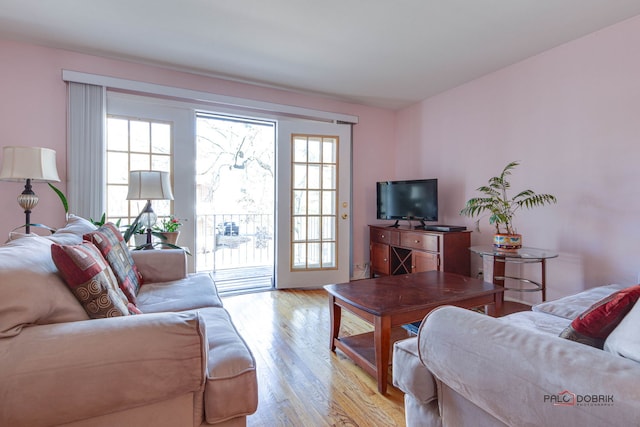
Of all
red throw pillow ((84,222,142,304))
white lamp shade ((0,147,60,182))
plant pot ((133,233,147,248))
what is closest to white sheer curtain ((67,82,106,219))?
plant pot ((133,233,147,248))

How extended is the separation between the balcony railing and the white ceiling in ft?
8.69

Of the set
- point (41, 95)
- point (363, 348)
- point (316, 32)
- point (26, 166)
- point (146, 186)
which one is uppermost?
point (316, 32)

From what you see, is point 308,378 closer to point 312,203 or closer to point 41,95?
point 312,203

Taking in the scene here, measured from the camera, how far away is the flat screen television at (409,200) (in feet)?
11.1

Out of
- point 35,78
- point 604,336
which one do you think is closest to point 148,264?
point 35,78

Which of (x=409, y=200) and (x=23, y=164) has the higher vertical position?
(x=23, y=164)

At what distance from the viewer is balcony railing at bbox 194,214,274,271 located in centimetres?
507

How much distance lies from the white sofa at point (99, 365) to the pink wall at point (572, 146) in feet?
9.15

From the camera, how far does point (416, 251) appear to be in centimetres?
333

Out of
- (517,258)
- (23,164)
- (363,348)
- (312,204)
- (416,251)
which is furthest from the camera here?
(312,204)

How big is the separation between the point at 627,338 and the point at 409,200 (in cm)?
291

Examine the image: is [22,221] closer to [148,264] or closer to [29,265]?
[148,264]

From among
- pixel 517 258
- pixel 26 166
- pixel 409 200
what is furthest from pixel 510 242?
pixel 26 166

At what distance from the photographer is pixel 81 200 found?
2711mm
